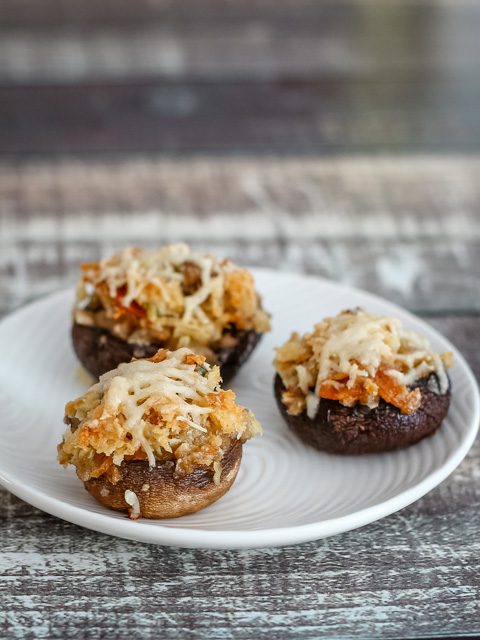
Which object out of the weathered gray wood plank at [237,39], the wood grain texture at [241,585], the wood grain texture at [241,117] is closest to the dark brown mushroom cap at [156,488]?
the wood grain texture at [241,585]

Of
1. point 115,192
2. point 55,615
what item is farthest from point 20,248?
point 55,615

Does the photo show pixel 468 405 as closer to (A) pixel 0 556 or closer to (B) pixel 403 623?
(B) pixel 403 623

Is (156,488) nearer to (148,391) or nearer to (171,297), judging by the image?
(148,391)

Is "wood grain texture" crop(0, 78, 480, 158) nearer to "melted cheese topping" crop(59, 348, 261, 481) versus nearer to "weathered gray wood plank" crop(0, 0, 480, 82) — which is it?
"weathered gray wood plank" crop(0, 0, 480, 82)

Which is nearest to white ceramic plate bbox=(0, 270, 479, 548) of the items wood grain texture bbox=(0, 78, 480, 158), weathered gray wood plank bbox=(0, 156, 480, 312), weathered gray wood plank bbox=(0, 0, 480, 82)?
weathered gray wood plank bbox=(0, 156, 480, 312)

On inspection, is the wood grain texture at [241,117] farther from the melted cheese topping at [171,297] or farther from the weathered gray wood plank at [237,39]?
the melted cheese topping at [171,297]

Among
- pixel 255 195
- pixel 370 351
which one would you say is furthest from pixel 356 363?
pixel 255 195
